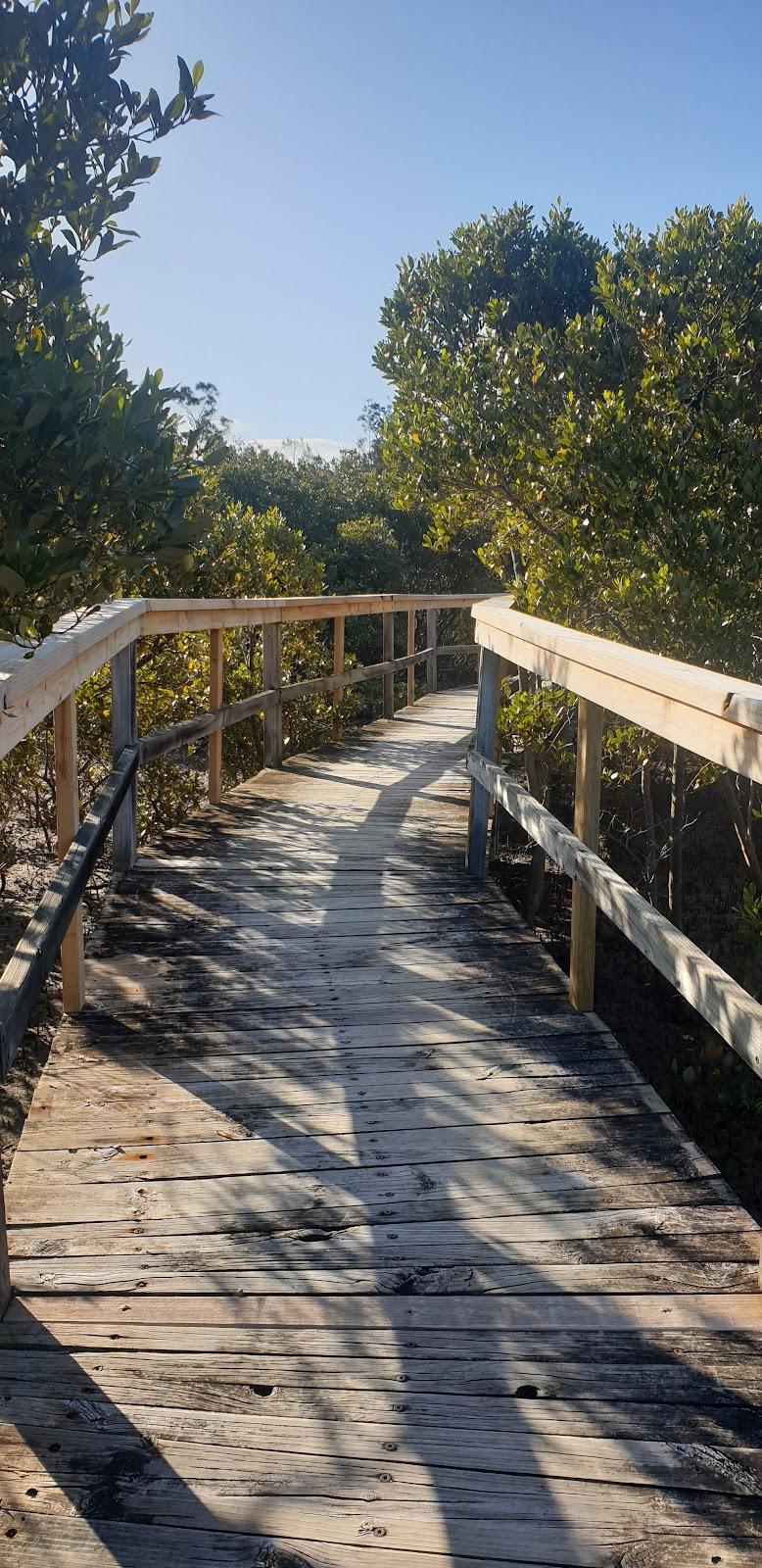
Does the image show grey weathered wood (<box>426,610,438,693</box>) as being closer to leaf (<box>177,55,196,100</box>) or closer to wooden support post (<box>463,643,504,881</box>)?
wooden support post (<box>463,643,504,881</box>)

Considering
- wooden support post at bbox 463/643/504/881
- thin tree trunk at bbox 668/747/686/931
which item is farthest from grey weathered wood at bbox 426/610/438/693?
wooden support post at bbox 463/643/504/881

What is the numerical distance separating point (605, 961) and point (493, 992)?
186 inches

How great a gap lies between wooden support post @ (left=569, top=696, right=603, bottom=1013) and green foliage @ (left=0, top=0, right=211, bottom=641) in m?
1.30

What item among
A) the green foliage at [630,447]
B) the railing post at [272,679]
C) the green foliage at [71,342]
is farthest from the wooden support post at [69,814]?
the railing post at [272,679]

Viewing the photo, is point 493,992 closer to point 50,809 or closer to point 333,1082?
point 333,1082

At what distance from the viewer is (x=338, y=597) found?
27.2 feet

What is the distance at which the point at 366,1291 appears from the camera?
208 centimetres

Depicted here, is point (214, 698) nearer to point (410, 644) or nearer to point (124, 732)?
point (124, 732)

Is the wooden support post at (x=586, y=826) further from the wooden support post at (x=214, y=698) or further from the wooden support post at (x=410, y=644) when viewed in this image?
the wooden support post at (x=410, y=644)

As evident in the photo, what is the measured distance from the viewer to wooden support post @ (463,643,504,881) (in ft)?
16.0

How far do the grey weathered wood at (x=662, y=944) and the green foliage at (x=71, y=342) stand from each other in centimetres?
142

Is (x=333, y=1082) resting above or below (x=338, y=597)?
below

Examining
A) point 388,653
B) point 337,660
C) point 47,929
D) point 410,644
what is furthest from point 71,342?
point 410,644

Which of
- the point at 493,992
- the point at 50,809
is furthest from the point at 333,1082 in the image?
the point at 50,809
